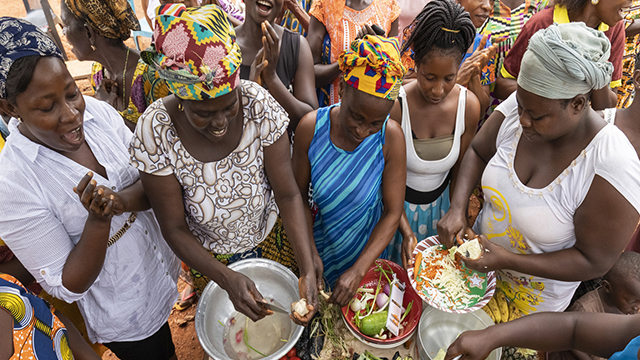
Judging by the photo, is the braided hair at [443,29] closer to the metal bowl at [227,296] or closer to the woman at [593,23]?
the woman at [593,23]

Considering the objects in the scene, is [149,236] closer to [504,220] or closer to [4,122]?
[4,122]

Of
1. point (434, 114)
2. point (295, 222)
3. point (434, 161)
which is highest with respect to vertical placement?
point (434, 114)

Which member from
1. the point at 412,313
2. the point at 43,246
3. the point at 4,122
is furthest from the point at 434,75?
the point at 4,122

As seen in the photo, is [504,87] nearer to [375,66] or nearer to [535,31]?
[535,31]

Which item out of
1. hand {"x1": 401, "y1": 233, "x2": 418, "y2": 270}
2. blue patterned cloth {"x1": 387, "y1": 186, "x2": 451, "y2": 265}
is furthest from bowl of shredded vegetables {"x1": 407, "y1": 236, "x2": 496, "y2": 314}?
blue patterned cloth {"x1": 387, "y1": 186, "x2": 451, "y2": 265}

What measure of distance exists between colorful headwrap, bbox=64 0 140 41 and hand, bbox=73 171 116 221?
4.78 ft

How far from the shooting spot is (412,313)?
74.8 inches

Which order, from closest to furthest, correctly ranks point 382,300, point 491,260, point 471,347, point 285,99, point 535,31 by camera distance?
1. point 471,347
2. point 491,260
3. point 382,300
4. point 285,99
5. point 535,31

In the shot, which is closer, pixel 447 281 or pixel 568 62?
pixel 568 62

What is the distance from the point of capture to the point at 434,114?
2338mm

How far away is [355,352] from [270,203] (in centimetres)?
95

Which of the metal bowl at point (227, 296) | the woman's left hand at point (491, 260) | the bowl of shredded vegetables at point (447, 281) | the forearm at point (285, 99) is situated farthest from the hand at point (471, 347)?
the forearm at point (285, 99)

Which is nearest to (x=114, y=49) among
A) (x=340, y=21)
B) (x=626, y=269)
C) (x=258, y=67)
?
(x=258, y=67)

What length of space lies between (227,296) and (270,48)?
166cm
